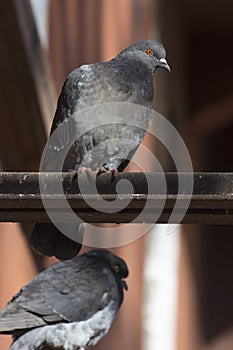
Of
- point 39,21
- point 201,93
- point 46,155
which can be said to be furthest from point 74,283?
point 201,93

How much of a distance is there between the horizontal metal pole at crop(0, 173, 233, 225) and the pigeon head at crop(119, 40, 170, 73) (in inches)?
83.7

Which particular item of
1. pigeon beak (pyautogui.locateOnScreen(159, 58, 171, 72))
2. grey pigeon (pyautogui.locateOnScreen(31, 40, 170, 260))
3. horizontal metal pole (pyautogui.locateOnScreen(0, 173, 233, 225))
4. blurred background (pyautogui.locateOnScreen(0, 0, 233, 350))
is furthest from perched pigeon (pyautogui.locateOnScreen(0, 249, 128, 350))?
horizontal metal pole (pyautogui.locateOnScreen(0, 173, 233, 225))

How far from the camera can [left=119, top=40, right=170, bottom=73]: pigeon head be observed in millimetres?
5812

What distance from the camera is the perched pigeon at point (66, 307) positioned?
522 cm

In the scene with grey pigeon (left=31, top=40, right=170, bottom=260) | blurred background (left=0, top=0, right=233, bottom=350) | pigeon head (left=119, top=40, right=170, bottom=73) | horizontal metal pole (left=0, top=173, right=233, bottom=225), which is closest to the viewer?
horizontal metal pole (left=0, top=173, right=233, bottom=225)

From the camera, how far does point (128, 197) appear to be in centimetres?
367

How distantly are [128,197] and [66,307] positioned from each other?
6.10ft

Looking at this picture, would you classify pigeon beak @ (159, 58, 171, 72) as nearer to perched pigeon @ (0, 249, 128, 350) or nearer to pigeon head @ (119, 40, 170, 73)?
pigeon head @ (119, 40, 170, 73)

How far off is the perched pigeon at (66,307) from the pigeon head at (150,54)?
3.39 feet

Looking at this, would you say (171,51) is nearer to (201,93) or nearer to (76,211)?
(201,93)

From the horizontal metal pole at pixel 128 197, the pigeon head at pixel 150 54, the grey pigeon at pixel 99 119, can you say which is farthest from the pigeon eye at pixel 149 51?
the horizontal metal pole at pixel 128 197

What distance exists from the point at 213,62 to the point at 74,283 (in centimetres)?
846

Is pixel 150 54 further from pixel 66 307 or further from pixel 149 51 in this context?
pixel 66 307

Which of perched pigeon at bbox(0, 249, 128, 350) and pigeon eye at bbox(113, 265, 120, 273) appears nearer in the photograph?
perched pigeon at bbox(0, 249, 128, 350)
